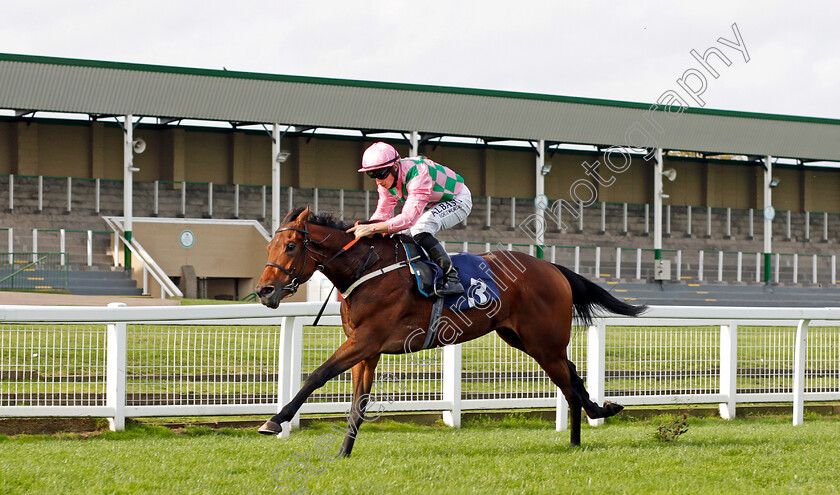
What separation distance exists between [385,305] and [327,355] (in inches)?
70.9

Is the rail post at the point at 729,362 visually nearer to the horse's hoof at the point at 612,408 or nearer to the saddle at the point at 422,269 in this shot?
the horse's hoof at the point at 612,408

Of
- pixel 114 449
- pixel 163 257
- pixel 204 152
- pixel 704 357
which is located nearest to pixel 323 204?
pixel 204 152

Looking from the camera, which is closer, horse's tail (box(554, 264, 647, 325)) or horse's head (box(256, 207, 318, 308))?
horse's head (box(256, 207, 318, 308))

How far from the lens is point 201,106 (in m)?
25.1

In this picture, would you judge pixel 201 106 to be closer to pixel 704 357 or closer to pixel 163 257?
pixel 163 257

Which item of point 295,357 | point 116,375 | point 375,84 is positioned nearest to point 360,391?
point 295,357

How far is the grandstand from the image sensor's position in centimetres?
2378

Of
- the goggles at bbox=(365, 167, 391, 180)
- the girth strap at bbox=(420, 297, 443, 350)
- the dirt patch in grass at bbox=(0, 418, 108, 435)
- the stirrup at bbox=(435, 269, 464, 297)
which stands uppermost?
the goggles at bbox=(365, 167, 391, 180)

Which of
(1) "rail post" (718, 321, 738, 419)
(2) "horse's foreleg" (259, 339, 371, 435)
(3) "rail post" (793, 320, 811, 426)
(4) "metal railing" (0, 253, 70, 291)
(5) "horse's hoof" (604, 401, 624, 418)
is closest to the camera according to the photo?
(2) "horse's foreleg" (259, 339, 371, 435)

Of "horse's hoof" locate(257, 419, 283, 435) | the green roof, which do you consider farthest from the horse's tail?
the green roof

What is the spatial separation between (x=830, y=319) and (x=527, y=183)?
82.0ft

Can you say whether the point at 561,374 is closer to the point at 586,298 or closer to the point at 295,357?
the point at 586,298

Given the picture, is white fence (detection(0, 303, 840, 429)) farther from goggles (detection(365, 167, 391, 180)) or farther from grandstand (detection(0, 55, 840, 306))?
grandstand (detection(0, 55, 840, 306))

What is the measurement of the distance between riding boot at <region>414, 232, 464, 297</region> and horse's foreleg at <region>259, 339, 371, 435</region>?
70 centimetres
